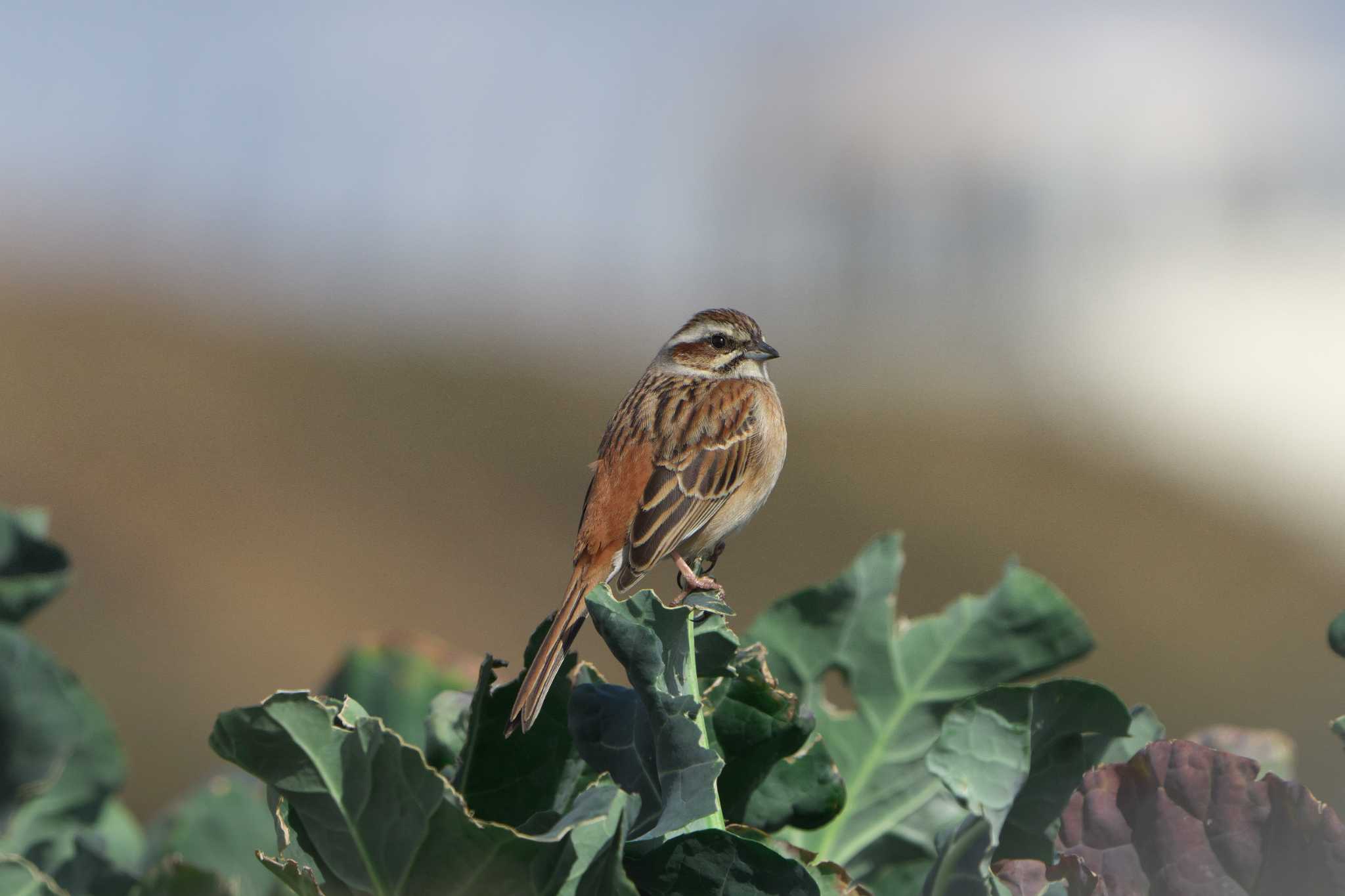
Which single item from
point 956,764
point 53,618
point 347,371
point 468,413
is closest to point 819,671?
point 956,764

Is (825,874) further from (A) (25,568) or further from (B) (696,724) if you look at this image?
(A) (25,568)

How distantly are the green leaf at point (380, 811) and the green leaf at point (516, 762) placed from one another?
24 centimetres

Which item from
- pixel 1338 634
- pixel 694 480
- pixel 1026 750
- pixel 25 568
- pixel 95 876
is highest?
pixel 1338 634

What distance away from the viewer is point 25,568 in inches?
99.8

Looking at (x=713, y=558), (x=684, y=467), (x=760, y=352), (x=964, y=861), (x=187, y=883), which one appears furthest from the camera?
(x=760, y=352)

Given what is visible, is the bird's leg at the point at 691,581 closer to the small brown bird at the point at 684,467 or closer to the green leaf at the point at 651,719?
the small brown bird at the point at 684,467

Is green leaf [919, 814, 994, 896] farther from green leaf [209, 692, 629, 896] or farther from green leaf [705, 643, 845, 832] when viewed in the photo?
green leaf [209, 692, 629, 896]

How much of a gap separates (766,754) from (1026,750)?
399 millimetres

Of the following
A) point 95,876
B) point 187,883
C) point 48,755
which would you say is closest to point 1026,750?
point 187,883

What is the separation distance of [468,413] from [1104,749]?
31.5m

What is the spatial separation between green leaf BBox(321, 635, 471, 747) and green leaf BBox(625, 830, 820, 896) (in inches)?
55.7

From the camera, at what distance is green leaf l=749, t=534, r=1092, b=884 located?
2.35 meters

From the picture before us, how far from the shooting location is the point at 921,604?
23047 mm

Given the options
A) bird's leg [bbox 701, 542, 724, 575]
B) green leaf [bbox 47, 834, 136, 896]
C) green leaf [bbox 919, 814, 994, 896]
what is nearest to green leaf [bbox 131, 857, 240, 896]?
green leaf [bbox 47, 834, 136, 896]
